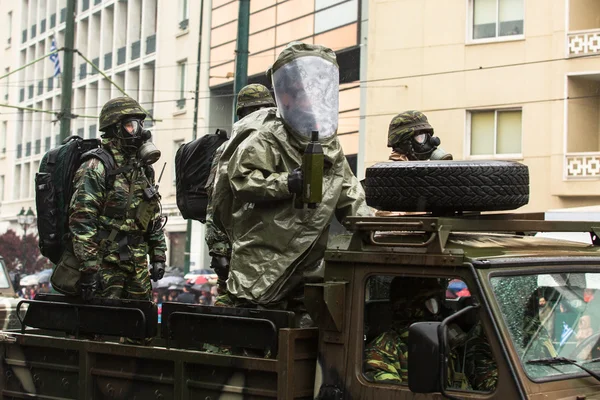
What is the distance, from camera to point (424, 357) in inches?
146

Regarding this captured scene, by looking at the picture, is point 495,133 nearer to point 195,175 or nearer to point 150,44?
point 150,44

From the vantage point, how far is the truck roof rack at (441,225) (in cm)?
420

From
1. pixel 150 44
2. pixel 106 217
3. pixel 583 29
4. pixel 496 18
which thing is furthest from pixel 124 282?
pixel 150 44

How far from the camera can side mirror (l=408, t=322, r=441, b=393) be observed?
12.1 ft

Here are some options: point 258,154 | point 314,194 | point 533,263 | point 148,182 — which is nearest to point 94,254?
point 148,182

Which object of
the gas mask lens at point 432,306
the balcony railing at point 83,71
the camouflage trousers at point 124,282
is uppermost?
the balcony railing at point 83,71

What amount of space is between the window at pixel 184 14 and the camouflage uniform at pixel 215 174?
25.3 metres

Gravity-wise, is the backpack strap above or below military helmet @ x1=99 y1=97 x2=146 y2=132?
below

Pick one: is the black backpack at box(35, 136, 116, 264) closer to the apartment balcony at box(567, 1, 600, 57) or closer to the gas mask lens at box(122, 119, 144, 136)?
the gas mask lens at box(122, 119, 144, 136)

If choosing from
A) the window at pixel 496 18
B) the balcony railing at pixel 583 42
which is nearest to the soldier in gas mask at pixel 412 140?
the balcony railing at pixel 583 42

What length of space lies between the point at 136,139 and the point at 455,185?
3326 mm

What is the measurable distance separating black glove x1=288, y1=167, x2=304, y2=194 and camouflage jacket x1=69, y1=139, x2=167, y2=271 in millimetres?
1932

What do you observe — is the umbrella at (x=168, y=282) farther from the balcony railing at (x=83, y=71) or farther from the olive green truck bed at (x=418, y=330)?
the olive green truck bed at (x=418, y=330)

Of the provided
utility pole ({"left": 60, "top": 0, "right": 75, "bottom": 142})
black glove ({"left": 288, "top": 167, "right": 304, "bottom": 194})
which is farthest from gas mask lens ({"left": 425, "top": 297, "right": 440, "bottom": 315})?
utility pole ({"left": 60, "top": 0, "right": 75, "bottom": 142})
